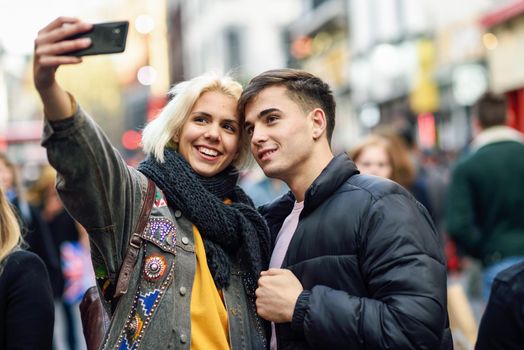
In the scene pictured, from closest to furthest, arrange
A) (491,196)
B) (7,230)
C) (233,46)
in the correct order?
(7,230) < (491,196) < (233,46)

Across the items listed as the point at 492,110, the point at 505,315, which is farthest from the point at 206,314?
the point at 492,110

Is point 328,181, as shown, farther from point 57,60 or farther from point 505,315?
point 57,60

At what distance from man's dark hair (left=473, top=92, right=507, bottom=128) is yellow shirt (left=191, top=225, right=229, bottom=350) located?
11.5 ft

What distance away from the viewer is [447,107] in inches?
888

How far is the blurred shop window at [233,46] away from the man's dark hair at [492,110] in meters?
40.3

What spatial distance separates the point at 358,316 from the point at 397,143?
381cm

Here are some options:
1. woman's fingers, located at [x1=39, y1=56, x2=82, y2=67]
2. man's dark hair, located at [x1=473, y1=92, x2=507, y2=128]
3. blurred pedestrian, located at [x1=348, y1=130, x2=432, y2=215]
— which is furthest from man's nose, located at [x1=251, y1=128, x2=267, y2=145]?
man's dark hair, located at [x1=473, y1=92, x2=507, y2=128]

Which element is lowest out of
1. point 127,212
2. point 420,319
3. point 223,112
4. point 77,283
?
point 77,283

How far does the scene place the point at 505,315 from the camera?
3.10 m

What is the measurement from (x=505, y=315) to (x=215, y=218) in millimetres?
1093

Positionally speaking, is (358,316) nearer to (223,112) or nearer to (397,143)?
(223,112)

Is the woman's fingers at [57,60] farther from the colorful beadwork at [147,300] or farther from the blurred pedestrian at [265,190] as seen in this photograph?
the blurred pedestrian at [265,190]

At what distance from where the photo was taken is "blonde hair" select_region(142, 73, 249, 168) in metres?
3.54

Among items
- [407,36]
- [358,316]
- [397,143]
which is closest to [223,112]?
[358,316]
